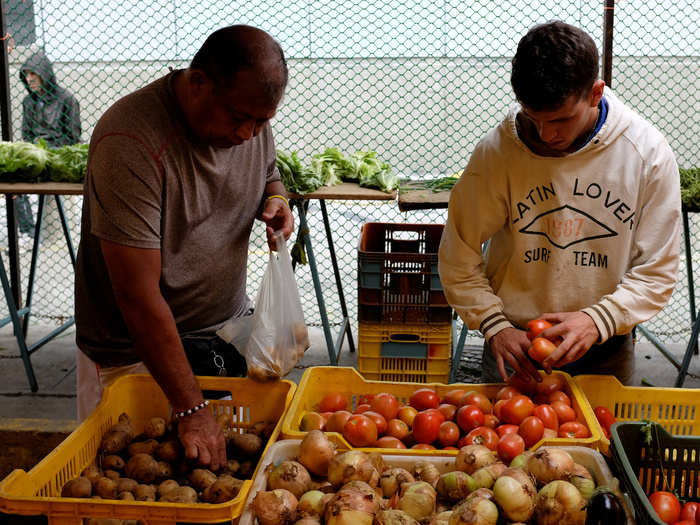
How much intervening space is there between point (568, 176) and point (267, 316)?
1.14 metres

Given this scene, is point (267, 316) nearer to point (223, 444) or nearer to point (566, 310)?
point (223, 444)

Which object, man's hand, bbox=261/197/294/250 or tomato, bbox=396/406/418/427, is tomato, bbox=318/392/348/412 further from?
man's hand, bbox=261/197/294/250

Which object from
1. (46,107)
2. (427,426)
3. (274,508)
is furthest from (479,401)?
(46,107)

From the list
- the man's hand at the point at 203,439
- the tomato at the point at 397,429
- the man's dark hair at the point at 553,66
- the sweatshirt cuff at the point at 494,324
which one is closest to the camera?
the man's dark hair at the point at 553,66

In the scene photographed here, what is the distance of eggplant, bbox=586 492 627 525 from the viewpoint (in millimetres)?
1481

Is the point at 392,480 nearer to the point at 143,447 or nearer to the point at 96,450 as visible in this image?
the point at 143,447

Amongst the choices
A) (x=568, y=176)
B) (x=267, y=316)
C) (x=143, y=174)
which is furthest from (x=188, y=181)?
(x=568, y=176)

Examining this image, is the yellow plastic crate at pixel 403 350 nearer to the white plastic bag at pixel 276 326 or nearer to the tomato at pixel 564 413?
the white plastic bag at pixel 276 326

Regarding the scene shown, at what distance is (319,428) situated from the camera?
213cm

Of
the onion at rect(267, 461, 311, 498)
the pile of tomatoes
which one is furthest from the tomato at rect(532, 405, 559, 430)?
the onion at rect(267, 461, 311, 498)

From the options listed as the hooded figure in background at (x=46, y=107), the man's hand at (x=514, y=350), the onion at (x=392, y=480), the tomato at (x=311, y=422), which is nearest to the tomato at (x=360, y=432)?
the tomato at (x=311, y=422)

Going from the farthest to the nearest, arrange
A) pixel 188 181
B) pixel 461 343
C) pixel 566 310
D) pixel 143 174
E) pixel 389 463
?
pixel 461 343 → pixel 566 310 → pixel 188 181 → pixel 143 174 → pixel 389 463

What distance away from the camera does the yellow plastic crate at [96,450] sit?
164cm

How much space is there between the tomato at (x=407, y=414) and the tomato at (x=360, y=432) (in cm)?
22
